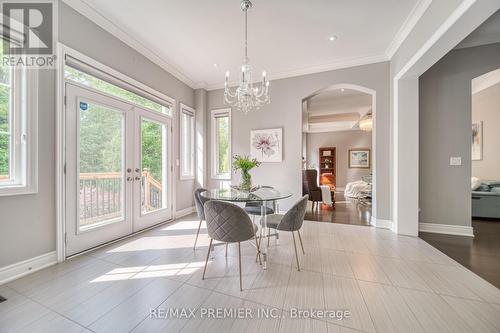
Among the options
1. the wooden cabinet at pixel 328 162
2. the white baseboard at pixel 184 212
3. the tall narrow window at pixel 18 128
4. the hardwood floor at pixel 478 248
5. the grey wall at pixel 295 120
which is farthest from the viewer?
the wooden cabinet at pixel 328 162

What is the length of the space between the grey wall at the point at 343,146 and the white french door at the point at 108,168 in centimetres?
739

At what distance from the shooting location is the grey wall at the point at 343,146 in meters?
8.54

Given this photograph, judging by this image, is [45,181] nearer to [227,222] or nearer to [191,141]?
[227,222]

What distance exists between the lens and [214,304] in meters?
1.55

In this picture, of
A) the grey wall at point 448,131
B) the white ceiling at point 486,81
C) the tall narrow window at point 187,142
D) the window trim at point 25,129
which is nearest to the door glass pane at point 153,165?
the tall narrow window at point 187,142

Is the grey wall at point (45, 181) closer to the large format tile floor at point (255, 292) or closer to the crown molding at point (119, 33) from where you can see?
the crown molding at point (119, 33)

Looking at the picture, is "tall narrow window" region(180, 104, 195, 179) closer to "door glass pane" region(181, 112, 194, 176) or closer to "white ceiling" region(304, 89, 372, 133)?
"door glass pane" region(181, 112, 194, 176)

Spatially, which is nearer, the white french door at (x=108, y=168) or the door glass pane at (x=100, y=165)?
the white french door at (x=108, y=168)

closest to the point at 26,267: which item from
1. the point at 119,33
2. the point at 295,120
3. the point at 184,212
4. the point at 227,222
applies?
the point at 227,222

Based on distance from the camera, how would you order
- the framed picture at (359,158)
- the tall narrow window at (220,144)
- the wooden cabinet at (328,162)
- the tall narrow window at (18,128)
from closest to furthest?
the tall narrow window at (18,128) → the tall narrow window at (220,144) → the framed picture at (359,158) → the wooden cabinet at (328,162)

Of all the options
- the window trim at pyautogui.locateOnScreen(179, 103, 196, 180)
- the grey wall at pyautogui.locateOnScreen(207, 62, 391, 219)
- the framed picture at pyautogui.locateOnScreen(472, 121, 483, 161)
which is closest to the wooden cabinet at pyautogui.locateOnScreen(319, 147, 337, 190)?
the framed picture at pyautogui.locateOnScreen(472, 121, 483, 161)

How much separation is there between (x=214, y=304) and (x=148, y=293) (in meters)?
0.62

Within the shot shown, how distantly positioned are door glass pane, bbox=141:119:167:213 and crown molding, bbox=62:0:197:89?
1.09m

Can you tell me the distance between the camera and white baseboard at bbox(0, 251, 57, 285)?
1.81 metres
